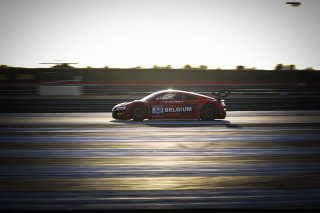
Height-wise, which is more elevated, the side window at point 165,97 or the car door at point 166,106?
the side window at point 165,97

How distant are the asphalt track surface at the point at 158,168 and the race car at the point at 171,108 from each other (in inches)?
85.8

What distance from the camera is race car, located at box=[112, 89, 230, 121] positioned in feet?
55.5

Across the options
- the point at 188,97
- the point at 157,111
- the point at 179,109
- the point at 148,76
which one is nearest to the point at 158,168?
the point at 157,111

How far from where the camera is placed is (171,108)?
17078mm

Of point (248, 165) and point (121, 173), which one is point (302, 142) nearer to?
point (248, 165)

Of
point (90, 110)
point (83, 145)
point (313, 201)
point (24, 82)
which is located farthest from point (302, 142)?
point (24, 82)

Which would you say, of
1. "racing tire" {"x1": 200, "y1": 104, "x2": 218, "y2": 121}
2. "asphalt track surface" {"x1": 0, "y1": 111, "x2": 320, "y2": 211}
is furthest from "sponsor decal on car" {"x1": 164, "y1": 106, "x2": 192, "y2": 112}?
"asphalt track surface" {"x1": 0, "y1": 111, "x2": 320, "y2": 211}

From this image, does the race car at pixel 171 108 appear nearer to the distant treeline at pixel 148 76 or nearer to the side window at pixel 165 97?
the side window at pixel 165 97

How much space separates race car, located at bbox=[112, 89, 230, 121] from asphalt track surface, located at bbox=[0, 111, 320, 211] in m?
2.18

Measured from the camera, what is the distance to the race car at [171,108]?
16.9m

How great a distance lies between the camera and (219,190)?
6887 millimetres

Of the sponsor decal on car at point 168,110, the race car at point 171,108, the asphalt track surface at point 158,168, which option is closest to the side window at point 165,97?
the race car at point 171,108

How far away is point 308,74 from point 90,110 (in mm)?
45509

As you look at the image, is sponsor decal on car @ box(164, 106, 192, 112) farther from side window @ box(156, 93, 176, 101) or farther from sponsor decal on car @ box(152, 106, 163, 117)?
side window @ box(156, 93, 176, 101)
